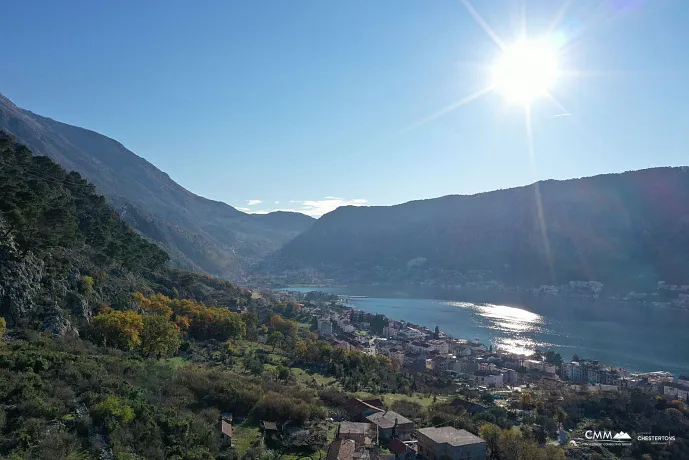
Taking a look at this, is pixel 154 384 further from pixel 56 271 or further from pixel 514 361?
pixel 514 361

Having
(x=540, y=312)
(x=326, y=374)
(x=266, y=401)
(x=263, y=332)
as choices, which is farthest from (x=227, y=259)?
(x=266, y=401)

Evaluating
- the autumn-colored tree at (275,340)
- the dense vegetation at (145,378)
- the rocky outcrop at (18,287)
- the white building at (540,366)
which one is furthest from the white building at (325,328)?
the rocky outcrop at (18,287)

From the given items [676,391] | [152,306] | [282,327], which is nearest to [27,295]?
[152,306]

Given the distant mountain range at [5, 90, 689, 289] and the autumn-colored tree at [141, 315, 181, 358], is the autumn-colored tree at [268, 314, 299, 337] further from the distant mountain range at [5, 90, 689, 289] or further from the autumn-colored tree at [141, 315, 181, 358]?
the distant mountain range at [5, 90, 689, 289]

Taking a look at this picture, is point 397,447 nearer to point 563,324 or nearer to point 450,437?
point 450,437

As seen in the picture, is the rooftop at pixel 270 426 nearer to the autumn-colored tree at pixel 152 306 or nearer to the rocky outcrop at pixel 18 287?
the rocky outcrop at pixel 18 287
